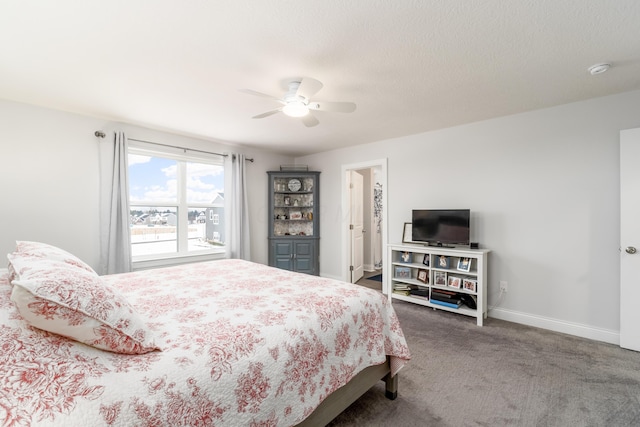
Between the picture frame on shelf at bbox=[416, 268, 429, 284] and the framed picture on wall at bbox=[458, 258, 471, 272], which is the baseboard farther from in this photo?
the picture frame on shelf at bbox=[416, 268, 429, 284]

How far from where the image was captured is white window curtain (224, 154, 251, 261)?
14.6 ft

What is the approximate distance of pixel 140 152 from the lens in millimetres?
3705

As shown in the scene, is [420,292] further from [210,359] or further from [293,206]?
[210,359]

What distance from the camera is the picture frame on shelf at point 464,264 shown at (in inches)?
130

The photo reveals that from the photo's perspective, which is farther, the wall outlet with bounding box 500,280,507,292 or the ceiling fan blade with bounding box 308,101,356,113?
the wall outlet with bounding box 500,280,507,292

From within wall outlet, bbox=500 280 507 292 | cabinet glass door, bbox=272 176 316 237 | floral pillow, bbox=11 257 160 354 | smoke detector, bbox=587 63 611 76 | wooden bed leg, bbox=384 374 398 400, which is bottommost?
wooden bed leg, bbox=384 374 398 400

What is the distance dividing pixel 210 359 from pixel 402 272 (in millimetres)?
3290

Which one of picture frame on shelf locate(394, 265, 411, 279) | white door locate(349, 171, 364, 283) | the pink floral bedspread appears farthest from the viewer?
white door locate(349, 171, 364, 283)

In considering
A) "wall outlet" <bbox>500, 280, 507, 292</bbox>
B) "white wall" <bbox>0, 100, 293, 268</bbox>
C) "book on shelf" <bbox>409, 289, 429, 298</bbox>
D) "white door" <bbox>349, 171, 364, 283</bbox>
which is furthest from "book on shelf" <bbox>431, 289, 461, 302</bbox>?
"white wall" <bbox>0, 100, 293, 268</bbox>

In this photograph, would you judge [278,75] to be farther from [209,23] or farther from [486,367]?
[486,367]

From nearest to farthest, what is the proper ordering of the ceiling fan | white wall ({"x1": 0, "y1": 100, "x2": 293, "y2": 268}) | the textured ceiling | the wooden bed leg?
the textured ceiling < the wooden bed leg < the ceiling fan < white wall ({"x1": 0, "y1": 100, "x2": 293, "y2": 268})

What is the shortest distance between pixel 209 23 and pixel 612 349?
408 centimetres

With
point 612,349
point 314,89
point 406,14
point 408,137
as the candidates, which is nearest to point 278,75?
point 314,89

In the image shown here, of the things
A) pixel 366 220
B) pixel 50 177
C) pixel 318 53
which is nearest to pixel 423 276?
pixel 366 220
